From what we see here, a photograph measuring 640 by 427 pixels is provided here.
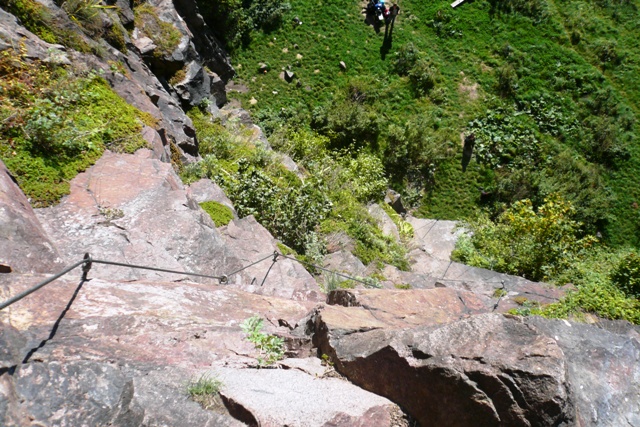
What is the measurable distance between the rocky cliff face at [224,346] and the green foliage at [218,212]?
2.39 metres

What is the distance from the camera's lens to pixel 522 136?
736 inches

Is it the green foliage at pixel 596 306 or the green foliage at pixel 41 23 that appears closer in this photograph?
the green foliage at pixel 41 23

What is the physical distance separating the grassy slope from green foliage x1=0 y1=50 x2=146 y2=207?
986 centimetres

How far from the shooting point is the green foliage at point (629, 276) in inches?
480

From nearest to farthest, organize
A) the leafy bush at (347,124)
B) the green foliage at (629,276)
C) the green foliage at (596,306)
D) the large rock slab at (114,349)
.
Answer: the large rock slab at (114,349)
the green foliage at (596,306)
the green foliage at (629,276)
the leafy bush at (347,124)

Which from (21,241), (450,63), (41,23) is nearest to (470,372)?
(21,241)

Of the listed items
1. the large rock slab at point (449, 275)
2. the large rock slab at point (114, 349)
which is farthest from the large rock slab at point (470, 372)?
the large rock slab at point (449, 275)

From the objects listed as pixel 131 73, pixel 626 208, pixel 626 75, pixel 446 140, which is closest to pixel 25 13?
pixel 131 73

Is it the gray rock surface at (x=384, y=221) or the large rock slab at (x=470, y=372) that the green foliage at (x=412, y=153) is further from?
the large rock slab at (x=470, y=372)

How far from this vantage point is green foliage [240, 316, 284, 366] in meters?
4.83

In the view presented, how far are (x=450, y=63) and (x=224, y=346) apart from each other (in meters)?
18.1

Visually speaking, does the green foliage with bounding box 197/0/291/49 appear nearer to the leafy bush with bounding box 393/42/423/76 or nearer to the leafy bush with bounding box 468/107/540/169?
the leafy bush with bounding box 393/42/423/76

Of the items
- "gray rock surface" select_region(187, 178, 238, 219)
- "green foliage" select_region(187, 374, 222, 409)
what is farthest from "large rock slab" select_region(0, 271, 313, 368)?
"gray rock surface" select_region(187, 178, 238, 219)

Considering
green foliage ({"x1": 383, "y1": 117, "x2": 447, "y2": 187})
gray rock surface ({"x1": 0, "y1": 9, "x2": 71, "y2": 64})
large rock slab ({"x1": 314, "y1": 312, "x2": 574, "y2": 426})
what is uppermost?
gray rock surface ({"x1": 0, "y1": 9, "x2": 71, "y2": 64})
